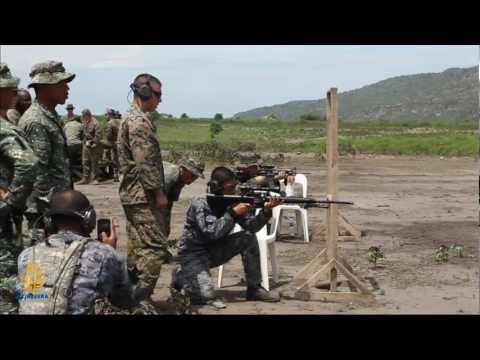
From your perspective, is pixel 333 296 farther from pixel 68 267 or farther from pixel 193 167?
pixel 68 267

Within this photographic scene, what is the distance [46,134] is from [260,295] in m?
2.65

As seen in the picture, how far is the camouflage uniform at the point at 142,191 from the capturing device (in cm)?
657

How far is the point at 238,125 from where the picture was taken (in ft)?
214

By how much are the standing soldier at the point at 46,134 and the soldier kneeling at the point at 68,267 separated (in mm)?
1572

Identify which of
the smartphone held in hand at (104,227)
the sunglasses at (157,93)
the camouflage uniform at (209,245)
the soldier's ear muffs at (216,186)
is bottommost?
the camouflage uniform at (209,245)

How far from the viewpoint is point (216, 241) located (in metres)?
7.32

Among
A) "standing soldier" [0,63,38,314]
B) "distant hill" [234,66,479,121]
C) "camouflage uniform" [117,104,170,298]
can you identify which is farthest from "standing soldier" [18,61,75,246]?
"distant hill" [234,66,479,121]

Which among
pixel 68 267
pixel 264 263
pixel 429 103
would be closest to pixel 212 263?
pixel 264 263

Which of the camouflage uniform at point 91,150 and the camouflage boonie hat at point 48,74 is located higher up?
the camouflage boonie hat at point 48,74

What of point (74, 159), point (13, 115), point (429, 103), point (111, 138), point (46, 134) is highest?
point (429, 103)

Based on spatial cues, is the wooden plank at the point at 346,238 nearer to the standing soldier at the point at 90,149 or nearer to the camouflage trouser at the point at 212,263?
the camouflage trouser at the point at 212,263

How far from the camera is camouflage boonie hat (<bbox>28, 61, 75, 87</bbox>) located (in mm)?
6258

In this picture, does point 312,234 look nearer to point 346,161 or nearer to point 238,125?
point 346,161

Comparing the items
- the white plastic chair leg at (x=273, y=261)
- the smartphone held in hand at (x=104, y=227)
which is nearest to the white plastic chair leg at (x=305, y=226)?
the white plastic chair leg at (x=273, y=261)
